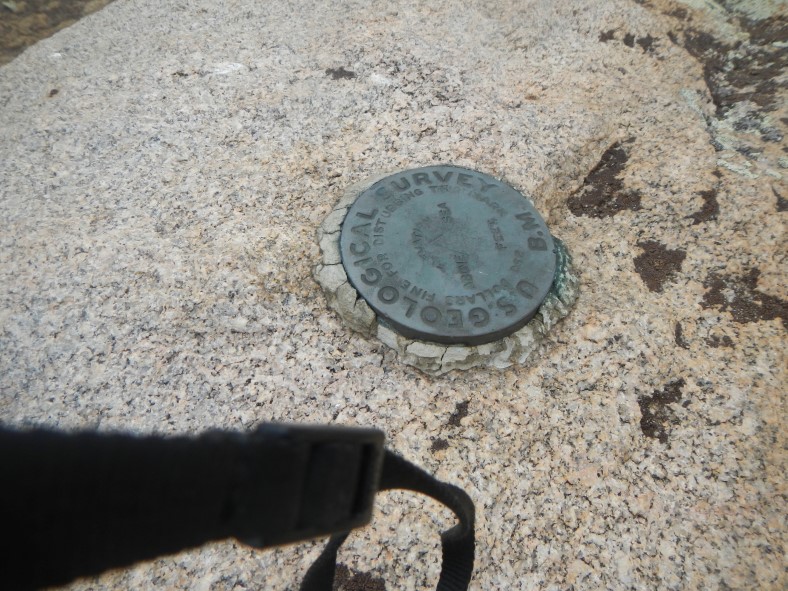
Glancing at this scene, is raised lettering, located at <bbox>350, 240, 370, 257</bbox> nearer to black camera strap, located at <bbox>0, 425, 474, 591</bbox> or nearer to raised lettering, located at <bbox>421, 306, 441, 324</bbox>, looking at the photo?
raised lettering, located at <bbox>421, 306, 441, 324</bbox>

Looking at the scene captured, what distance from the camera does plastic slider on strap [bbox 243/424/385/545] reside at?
697 mm

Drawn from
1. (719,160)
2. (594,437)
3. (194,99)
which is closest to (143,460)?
(594,437)

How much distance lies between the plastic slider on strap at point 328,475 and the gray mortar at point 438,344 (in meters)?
1.04

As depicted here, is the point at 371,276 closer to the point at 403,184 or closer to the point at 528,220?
the point at 403,184

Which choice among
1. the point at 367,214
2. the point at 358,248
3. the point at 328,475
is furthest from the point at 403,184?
the point at 328,475

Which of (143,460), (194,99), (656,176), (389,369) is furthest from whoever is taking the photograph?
(194,99)

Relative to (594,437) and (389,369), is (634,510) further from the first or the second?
(389,369)

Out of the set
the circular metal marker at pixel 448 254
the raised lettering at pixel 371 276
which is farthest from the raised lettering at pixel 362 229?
the raised lettering at pixel 371 276

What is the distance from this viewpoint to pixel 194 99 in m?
2.54

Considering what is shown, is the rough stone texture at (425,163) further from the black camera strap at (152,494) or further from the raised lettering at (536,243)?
the black camera strap at (152,494)

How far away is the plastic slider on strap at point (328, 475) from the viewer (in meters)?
0.70

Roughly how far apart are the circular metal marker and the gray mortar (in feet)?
0.13

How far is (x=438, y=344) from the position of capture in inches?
74.7

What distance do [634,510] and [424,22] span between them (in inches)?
96.1
